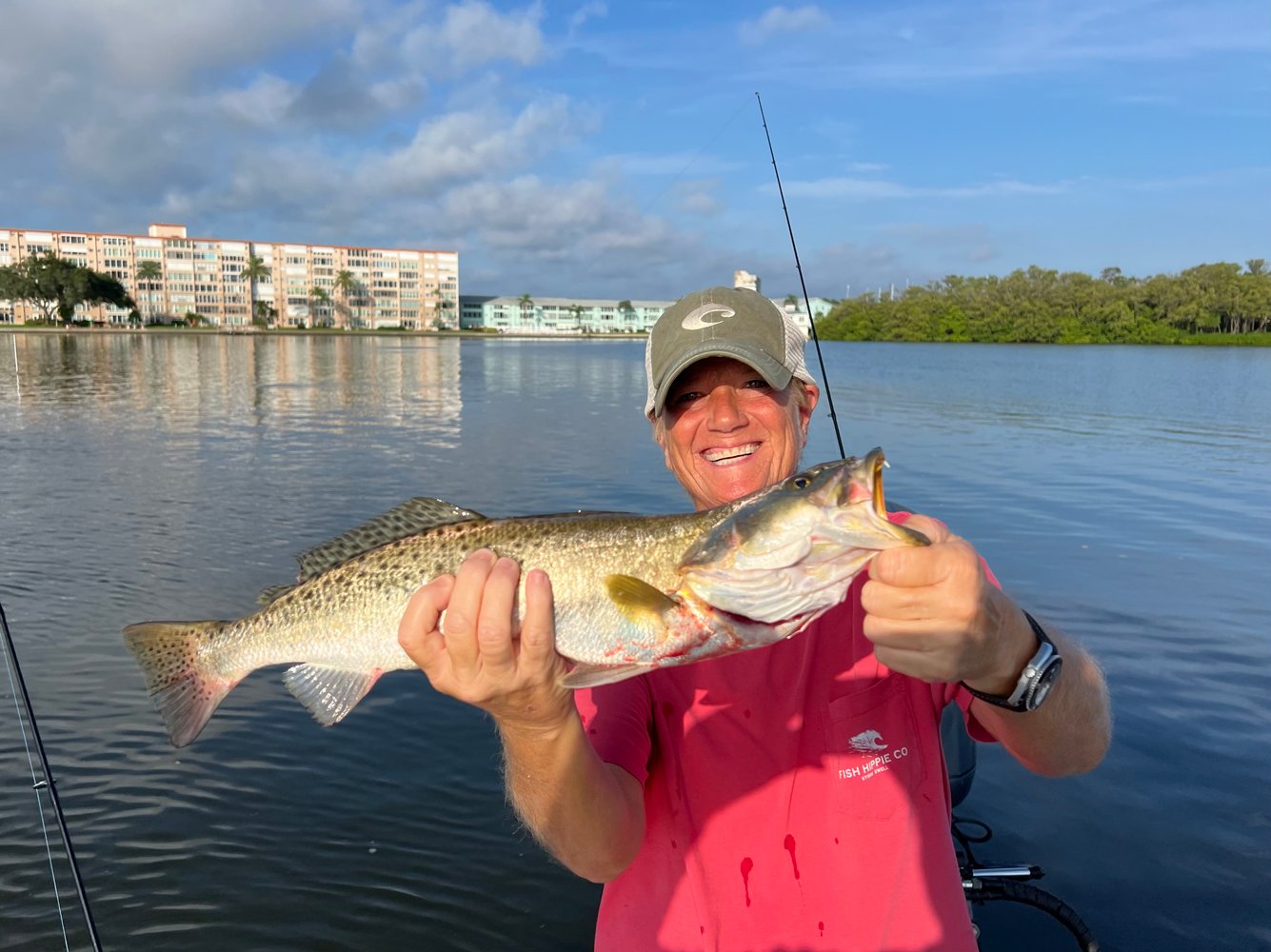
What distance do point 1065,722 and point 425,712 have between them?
6678mm

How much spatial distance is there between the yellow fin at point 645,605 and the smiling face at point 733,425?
934mm

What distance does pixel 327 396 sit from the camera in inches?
1492

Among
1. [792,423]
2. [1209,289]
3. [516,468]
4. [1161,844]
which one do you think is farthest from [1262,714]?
[1209,289]

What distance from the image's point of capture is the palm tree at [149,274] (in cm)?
16375

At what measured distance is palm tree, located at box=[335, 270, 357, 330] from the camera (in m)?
186

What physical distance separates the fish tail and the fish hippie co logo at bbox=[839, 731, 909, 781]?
2.37 metres

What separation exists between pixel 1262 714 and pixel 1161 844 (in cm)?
271

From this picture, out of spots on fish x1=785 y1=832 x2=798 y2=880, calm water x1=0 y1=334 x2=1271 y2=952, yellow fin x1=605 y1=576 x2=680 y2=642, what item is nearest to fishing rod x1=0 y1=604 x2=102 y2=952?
calm water x1=0 y1=334 x2=1271 y2=952

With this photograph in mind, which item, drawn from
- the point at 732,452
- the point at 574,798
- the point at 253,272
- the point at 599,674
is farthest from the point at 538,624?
the point at 253,272

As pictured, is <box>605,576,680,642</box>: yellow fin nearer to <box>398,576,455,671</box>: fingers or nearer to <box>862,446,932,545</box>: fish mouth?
<box>398,576,455,671</box>: fingers

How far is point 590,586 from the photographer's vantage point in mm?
2771

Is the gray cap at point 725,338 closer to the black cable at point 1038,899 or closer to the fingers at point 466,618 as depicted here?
the fingers at point 466,618

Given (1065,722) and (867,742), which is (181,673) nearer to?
(867,742)

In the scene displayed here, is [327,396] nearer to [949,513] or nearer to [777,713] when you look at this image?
[949,513]
